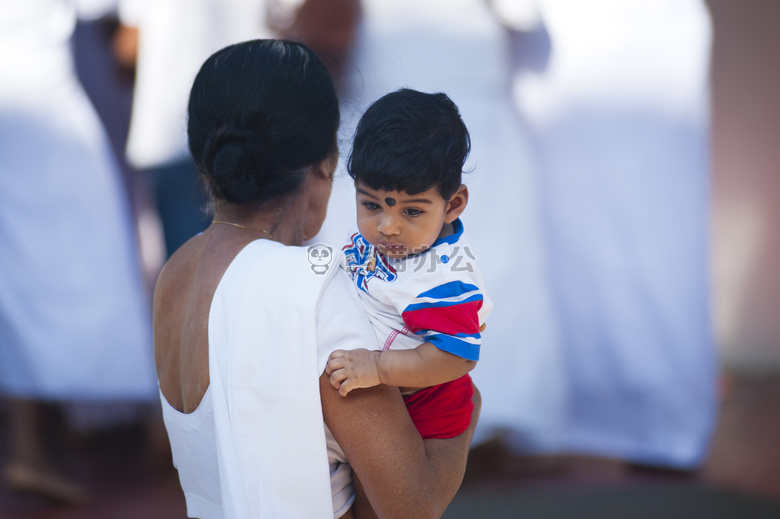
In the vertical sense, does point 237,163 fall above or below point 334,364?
above

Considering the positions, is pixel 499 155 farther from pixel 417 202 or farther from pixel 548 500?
pixel 417 202

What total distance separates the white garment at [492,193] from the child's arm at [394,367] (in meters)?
1.99

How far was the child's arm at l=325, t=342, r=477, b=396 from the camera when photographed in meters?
0.92

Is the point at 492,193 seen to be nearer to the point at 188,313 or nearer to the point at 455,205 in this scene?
the point at 455,205

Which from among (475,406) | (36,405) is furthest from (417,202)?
(36,405)

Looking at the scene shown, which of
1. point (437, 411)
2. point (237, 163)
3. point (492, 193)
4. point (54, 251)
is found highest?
point (237, 163)

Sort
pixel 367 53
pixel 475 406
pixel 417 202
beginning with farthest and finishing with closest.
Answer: pixel 367 53 < pixel 475 406 < pixel 417 202

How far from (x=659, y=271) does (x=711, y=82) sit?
5.70ft

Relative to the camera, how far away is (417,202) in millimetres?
1104

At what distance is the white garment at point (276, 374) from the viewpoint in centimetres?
93

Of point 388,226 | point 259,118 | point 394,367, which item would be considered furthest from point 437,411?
point 259,118

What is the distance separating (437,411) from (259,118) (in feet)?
1.78

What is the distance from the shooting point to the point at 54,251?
3.02m

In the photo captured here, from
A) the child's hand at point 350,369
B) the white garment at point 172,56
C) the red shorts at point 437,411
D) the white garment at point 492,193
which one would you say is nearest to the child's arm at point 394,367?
the child's hand at point 350,369
